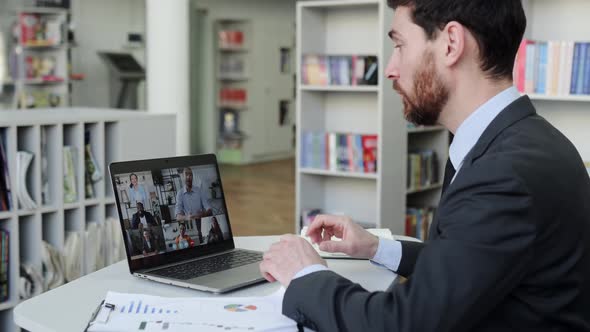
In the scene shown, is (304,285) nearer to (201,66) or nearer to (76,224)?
(76,224)

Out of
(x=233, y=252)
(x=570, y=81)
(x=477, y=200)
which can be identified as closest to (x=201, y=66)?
(x=570, y=81)

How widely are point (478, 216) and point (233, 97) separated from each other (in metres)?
10.0

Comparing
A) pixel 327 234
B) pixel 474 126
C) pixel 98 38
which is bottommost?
pixel 327 234

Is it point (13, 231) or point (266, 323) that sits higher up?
point (266, 323)

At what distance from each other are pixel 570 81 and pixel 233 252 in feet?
8.29

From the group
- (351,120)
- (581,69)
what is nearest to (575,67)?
(581,69)

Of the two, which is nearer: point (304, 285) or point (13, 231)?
point (304, 285)

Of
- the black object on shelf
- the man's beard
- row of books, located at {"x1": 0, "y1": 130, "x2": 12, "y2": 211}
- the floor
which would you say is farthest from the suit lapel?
the black object on shelf

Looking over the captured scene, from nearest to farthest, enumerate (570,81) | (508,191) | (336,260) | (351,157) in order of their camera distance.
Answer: (508,191) < (336,260) < (570,81) < (351,157)

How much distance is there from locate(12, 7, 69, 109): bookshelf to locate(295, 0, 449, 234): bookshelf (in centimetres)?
530

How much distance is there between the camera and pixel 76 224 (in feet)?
11.0

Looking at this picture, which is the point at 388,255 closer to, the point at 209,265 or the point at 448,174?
the point at 448,174

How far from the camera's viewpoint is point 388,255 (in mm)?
1656

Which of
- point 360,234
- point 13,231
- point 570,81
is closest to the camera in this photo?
point 360,234
